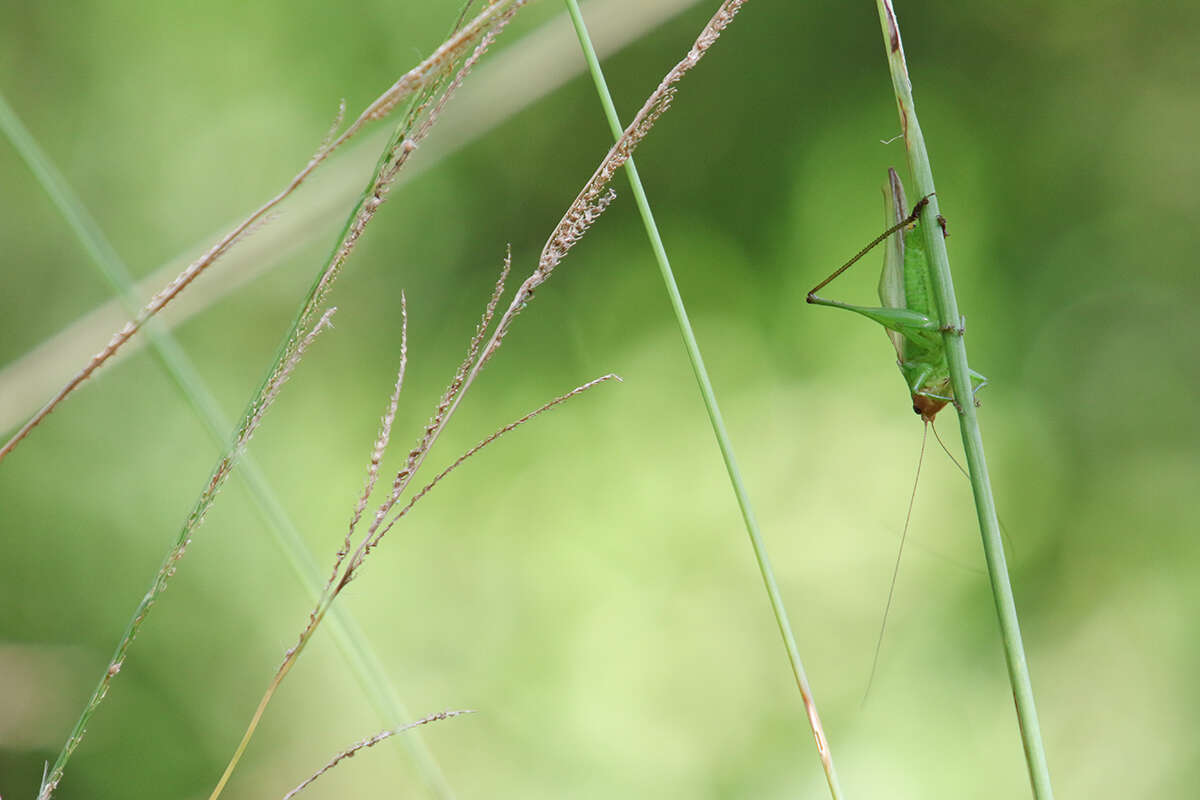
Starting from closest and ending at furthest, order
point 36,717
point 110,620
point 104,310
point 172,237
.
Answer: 1. point 104,310
2. point 36,717
3. point 110,620
4. point 172,237

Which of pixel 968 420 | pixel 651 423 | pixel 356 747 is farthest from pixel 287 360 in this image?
pixel 651 423

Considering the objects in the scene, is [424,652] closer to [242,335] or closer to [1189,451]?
[242,335]

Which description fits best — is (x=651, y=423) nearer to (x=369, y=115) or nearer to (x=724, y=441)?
(x=724, y=441)

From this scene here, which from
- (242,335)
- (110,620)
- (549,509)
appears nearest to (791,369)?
(549,509)

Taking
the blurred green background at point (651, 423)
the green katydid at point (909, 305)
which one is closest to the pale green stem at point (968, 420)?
the green katydid at point (909, 305)

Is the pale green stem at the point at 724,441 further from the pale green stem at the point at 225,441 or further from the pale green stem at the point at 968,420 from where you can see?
the pale green stem at the point at 225,441

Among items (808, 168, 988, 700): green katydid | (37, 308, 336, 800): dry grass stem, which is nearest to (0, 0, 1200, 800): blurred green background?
(808, 168, 988, 700): green katydid

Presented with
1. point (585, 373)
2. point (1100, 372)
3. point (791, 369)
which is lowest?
point (1100, 372)
